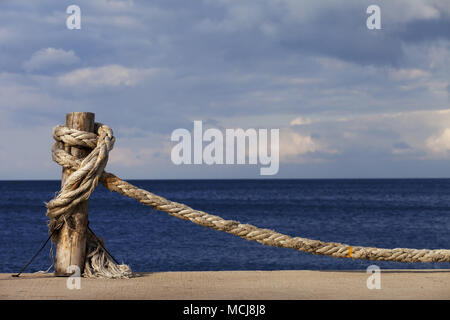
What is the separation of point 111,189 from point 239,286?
151cm

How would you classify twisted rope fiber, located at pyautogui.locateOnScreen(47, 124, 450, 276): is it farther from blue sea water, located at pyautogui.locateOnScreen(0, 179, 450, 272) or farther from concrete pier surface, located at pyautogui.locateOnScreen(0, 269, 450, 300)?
blue sea water, located at pyautogui.locateOnScreen(0, 179, 450, 272)

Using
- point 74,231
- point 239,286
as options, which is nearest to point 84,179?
point 74,231

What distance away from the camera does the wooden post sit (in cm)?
489

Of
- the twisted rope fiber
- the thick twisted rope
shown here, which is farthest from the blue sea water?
the thick twisted rope

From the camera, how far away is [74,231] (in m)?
4.89

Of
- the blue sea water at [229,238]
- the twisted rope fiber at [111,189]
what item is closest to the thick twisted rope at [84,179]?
the twisted rope fiber at [111,189]

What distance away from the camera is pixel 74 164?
4809mm

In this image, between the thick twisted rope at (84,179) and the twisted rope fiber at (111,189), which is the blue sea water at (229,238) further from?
the thick twisted rope at (84,179)

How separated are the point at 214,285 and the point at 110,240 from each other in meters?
24.5

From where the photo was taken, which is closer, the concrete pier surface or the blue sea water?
the concrete pier surface

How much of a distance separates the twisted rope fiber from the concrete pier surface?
22 centimetres

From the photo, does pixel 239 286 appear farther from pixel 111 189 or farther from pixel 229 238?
pixel 229 238

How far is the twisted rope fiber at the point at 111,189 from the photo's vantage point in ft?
15.6
